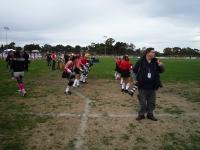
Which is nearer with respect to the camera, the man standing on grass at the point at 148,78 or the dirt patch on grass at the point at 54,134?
the dirt patch on grass at the point at 54,134

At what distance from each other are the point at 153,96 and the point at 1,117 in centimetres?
442

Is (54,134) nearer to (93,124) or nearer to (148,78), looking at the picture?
(93,124)

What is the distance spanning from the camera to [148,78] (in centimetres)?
1017

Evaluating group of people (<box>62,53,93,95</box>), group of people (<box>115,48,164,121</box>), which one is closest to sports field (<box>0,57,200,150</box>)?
group of people (<box>115,48,164,121</box>)

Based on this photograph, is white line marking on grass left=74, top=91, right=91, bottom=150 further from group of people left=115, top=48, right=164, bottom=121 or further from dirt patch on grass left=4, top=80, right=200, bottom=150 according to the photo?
group of people left=115, top=48, right=164, bottom=121

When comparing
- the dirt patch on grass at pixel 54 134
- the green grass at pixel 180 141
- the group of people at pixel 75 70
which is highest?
the group of people at pixel 75 70

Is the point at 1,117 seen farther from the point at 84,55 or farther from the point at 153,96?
the point at 84,55

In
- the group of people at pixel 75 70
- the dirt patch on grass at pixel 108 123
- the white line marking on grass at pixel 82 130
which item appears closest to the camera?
the white line marking on grass at pixel 82 130

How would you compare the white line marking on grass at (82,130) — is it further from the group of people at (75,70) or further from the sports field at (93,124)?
the group of people at (75,70)

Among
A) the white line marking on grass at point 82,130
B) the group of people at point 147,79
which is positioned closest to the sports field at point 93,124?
the white line marking on grass at point 82,130

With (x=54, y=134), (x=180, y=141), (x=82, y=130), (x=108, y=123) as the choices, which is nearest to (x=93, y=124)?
(x=108, y=123)

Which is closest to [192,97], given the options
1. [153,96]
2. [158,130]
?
[153,96]

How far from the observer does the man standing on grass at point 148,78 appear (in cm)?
1016

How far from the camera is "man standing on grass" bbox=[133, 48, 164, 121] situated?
1016 centimetres
